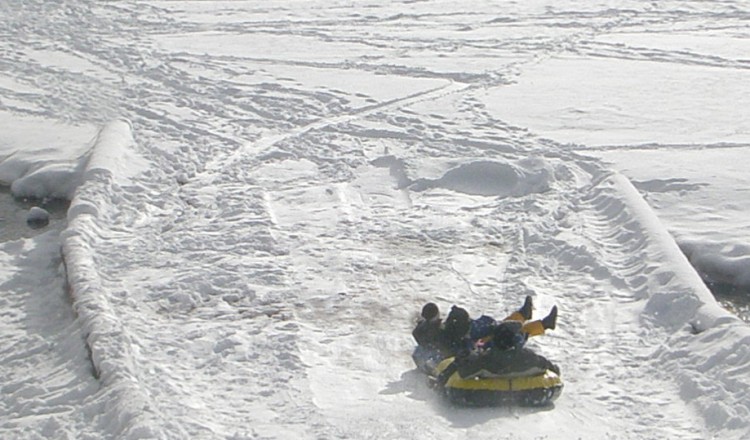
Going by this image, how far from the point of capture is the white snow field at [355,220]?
7164 mm

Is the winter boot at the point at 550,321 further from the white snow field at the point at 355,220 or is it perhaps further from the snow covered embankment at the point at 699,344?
the snow covered embankment at the point at 699,344

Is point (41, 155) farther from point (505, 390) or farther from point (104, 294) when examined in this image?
point (505, 390)

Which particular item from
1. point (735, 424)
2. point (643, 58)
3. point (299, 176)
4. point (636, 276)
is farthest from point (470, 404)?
point (643, 58)

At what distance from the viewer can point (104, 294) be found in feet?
28.5

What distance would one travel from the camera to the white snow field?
23.5ft

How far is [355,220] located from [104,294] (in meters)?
2.64

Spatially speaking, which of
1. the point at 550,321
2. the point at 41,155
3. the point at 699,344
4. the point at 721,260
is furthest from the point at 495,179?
the point at 41,155

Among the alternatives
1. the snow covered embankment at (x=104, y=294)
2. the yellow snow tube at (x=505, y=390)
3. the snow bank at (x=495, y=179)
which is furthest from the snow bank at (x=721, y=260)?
the snow covered embankment at (x=104, y=294)

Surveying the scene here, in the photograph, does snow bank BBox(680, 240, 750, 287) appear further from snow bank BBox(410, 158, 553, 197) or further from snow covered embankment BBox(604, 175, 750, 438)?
snow bank BBox(410, 158, 553, 197)

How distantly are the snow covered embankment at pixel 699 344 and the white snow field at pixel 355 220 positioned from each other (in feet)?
0.07

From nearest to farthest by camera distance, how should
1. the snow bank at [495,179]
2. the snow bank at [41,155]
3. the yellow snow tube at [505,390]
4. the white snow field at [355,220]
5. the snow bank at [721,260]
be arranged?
the yellow snow tube at [505,390] → the white snow field at [355,220] → the snow bank at [721,260] → the snow bank at [495,179] → the snow bank at [41,155]

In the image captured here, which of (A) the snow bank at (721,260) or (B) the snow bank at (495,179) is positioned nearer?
(A) the snow bank at (721,260)

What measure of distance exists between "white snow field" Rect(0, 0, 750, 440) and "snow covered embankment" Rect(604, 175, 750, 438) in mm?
23

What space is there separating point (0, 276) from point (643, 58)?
33.7 ft
